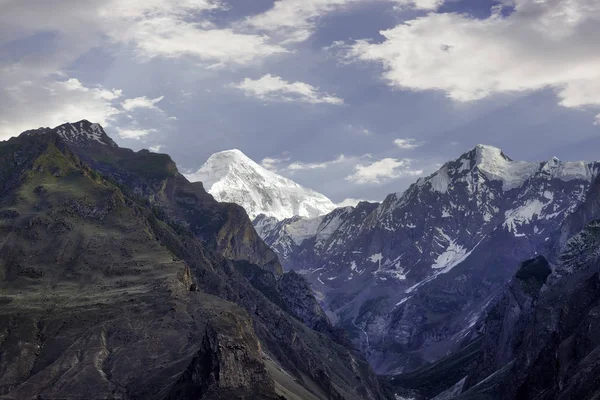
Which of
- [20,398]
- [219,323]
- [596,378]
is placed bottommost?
[596,378]

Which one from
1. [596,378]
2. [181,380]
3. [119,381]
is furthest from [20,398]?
[596,378]

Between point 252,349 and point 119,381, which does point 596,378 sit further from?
point 119,381

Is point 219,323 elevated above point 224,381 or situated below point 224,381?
above

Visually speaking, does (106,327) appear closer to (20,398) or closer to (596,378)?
(20,398)

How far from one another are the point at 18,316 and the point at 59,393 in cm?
4333

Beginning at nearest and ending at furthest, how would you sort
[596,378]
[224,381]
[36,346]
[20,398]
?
[224,381] < [20,398] < [596,378] < [36,346]

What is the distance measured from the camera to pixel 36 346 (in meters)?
189

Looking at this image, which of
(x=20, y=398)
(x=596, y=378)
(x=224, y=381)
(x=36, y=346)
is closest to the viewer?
(x=224, y=381)

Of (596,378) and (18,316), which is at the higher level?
(18,316)

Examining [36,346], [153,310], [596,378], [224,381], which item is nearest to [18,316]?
[36,346]

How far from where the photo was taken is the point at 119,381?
16938 centimetres

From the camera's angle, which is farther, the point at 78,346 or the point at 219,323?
the point at 78,346

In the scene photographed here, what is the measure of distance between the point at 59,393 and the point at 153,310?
40.7 m

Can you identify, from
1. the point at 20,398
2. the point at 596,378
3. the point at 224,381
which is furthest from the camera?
the point at 596,378
